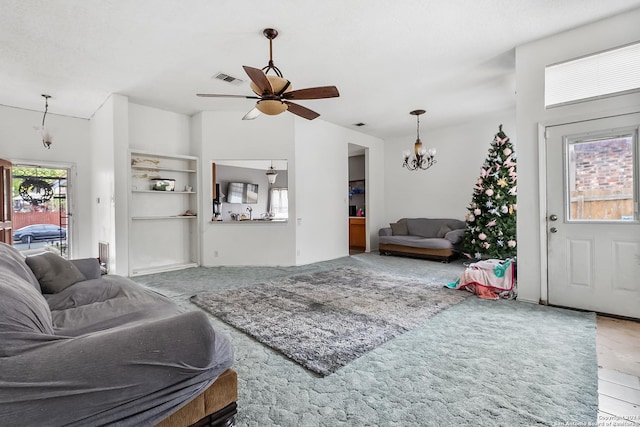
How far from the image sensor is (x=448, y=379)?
198 centimetres

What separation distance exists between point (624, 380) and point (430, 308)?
5.17 feet

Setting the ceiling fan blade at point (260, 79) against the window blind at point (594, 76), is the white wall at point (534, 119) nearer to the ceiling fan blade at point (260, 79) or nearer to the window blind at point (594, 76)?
the window blind at point (594, 76)

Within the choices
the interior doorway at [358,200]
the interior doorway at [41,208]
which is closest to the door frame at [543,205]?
the interior doorway at [358,200]

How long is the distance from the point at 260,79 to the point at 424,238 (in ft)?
17.0

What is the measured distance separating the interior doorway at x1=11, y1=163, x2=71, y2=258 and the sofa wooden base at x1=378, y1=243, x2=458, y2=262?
6.51m

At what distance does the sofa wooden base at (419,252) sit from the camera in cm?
629

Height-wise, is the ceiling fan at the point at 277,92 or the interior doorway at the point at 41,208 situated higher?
the ceiling fan at the point at 277,92

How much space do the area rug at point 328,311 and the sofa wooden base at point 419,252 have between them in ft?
6.16

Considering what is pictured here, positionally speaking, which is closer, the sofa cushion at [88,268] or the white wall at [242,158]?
the sofa cushion at [88,268]

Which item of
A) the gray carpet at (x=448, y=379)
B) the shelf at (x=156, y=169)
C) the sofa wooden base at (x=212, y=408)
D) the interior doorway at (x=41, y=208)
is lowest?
the gray carpet at (x=448, y=379)

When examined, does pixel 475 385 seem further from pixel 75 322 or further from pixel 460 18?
pixel 460 18

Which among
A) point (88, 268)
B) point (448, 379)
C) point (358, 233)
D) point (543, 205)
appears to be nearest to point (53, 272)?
point (88, 268)

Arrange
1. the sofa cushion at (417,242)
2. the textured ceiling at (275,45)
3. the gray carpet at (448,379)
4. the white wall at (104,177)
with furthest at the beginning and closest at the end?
the sofa cushion at (417,242) < the white wall at (104,177) < the textured ceiling at (275,45) < the gray carpet at (448,379)

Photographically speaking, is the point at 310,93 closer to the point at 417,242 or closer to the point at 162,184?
the point at 162,184
